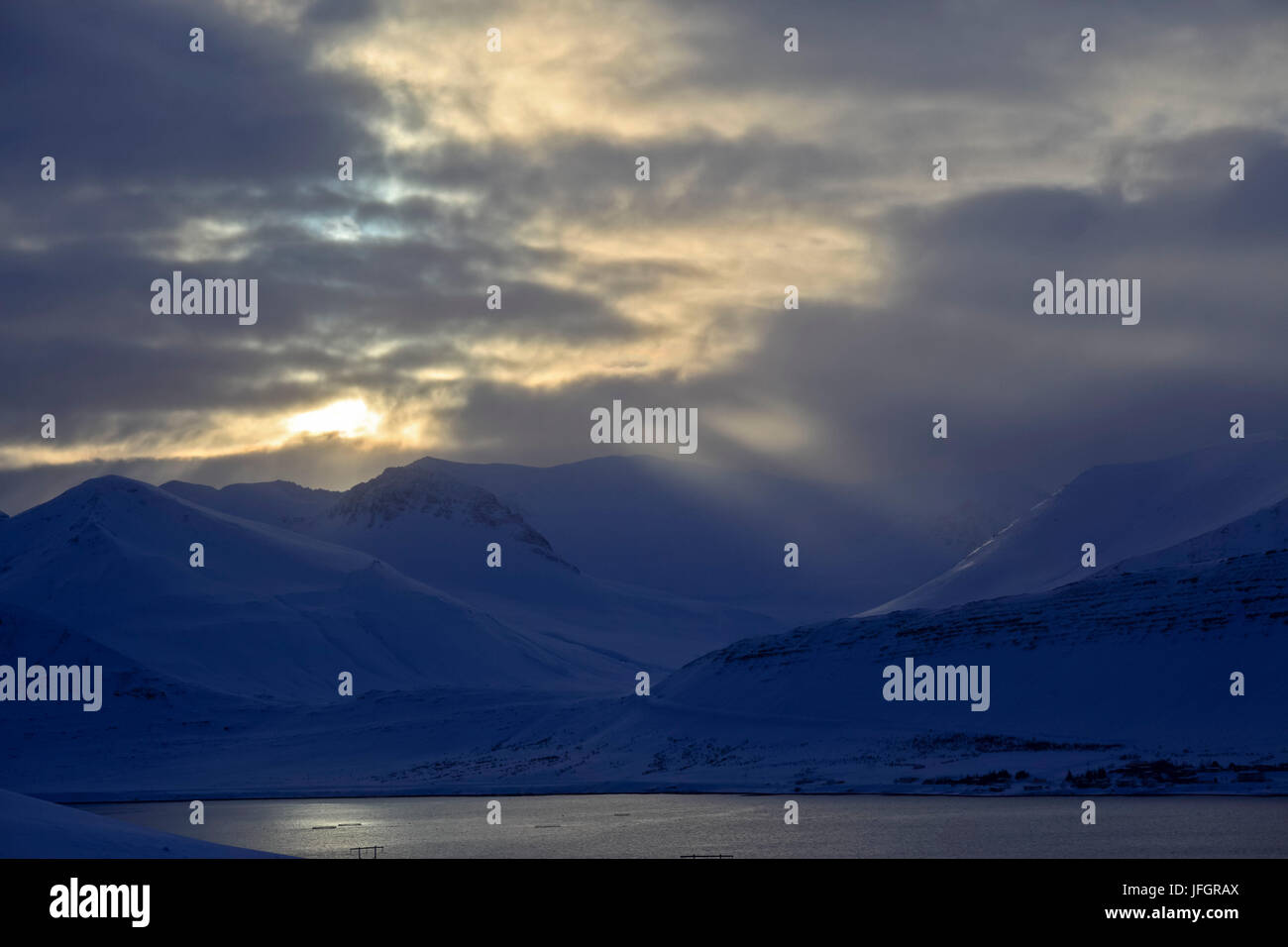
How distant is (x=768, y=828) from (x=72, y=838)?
34853 millimetres

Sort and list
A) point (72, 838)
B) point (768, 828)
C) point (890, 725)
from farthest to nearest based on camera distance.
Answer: point (890, 725) → point (768, 828) → point (72, 838)

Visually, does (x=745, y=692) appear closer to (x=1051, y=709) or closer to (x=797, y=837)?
(x=1051, y=709)

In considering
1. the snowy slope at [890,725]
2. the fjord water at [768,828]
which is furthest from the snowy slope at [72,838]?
the snowy slope at [890,725]

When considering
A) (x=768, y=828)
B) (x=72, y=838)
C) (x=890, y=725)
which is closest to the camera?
(x=72, y=838)

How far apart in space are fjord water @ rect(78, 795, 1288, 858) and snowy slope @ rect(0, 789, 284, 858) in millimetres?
15961

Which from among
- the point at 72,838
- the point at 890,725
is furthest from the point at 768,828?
the point at 890,725

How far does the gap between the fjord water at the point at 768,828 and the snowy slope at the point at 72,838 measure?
16.0m

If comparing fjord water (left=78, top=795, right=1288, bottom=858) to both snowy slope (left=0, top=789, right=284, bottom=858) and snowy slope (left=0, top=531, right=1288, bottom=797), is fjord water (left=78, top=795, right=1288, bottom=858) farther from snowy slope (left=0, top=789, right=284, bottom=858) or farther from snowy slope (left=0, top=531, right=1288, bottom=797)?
snowy slope (left=0, top=789, right=284, bottom=858)

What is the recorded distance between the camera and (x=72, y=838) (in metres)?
36.1

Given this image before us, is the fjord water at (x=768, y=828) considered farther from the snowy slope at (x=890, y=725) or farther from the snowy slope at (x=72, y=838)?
the snowy slope at (x=72, y=838)

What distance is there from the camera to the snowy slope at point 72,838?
34.5 meters

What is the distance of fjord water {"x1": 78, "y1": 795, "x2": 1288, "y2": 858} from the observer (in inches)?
2063

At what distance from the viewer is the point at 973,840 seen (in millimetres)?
54938

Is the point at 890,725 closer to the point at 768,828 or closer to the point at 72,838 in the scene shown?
the point at 768,828
